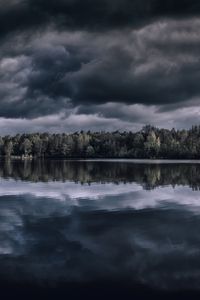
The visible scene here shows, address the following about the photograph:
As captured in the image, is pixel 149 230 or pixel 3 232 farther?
pixel 149 230

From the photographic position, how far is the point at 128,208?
32344mm

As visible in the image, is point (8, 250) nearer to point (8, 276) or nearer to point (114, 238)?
point (8, 276)

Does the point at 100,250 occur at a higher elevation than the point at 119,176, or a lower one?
lower

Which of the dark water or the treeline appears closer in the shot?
the dark water

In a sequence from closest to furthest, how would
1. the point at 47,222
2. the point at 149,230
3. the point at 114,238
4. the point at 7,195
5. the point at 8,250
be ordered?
1. the point at 8,250
2. the point at 114,238
3. the point at 149,230
4. the point at 47,222
5. the point at 7,195

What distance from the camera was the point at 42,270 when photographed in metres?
15.4

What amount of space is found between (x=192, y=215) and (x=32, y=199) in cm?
1632

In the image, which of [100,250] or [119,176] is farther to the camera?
[119,176]

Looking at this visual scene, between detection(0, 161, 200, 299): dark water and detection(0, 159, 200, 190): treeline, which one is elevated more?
detection(0, 159, 200, 190): treeline

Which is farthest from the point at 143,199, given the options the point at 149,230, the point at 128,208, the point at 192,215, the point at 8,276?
the point at 8,276

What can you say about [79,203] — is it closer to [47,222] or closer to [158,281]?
[47,222]

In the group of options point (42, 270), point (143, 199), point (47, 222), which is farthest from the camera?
point (143, 199)

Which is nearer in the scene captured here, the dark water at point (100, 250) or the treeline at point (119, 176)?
the dark water at point (100, 250)

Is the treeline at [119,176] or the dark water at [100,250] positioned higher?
the treeline at [119,176]
